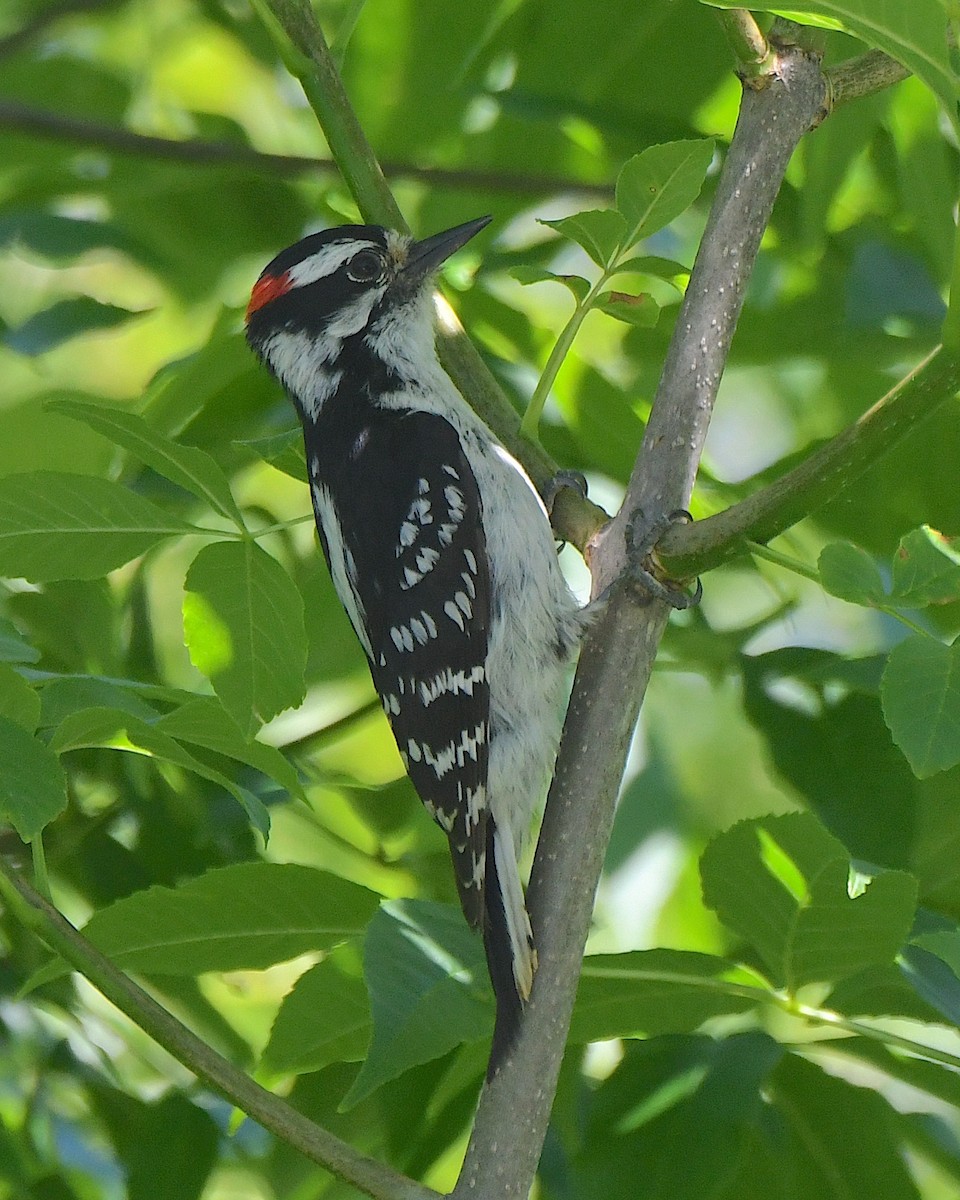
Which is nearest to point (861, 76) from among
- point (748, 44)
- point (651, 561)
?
point (748, 44)

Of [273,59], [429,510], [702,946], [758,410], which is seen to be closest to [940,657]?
[702,946]

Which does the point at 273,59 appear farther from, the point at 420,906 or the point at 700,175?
the point at 420,906

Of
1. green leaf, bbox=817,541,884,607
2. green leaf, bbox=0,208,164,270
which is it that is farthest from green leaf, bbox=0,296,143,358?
green leaf, bbox=817,541,884,607

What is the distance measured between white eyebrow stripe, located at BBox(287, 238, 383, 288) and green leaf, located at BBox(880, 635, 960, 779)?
5.50ft

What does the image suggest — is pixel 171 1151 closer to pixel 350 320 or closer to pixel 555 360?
pixel 555 360

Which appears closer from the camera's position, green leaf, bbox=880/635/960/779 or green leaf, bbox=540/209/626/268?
green leaf, bbox=880/635/960/779

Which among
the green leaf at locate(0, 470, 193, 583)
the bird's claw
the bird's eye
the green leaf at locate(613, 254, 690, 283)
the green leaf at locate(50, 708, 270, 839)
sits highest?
the bird's eye

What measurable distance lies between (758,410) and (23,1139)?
367 centimetres

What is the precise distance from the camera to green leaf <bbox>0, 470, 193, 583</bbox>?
177cm

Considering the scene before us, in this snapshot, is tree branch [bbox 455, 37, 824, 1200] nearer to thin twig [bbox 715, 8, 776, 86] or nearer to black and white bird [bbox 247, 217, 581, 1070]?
thin twig [bbox 715, 8, 776, 86]

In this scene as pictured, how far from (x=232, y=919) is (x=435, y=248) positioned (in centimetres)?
146

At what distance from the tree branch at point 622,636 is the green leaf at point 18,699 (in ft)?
1.95

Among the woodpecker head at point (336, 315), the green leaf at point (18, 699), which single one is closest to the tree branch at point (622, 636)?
the green leaf at point (18, 699)

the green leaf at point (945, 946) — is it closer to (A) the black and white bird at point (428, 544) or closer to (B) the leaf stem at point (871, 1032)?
(B) the leaf stem at point (871, 1032)
